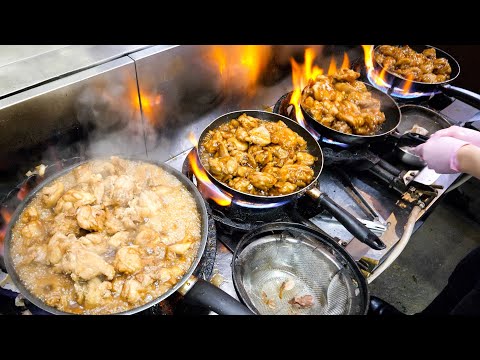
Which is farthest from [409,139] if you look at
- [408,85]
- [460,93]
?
[460,93]

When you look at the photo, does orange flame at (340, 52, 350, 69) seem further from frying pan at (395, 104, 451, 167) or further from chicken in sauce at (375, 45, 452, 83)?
frying pan at (395, 104, 451, 167)

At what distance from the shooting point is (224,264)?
2.84 meters

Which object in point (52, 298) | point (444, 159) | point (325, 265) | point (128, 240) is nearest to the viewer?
point (52, 298)

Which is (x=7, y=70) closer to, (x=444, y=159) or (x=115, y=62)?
(x=115, y=62)

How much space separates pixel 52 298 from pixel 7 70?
5.40 ft

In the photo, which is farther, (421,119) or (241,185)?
(421,119)

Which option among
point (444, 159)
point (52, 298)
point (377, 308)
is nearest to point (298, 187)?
point (444, 159)

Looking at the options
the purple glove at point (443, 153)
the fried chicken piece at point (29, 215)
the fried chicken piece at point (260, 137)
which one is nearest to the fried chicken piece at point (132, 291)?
the fried chicken piece at point (29, 215)

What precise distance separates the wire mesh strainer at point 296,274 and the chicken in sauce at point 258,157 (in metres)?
0.34

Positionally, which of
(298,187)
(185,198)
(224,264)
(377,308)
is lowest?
(377,308)

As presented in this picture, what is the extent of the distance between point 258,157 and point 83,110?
A: 4.69ft

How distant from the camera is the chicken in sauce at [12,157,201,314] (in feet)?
6.23

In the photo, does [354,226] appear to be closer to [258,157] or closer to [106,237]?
[258,157]

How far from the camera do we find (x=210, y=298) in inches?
75.9
